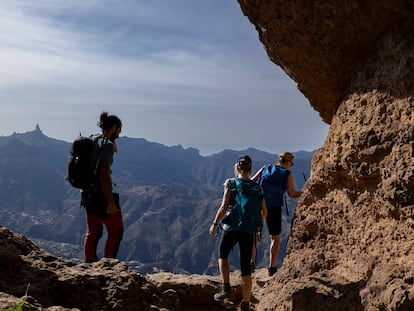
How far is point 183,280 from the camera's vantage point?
1236cm

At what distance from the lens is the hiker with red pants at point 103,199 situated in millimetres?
8477

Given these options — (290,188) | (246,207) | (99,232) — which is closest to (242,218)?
(246,207)

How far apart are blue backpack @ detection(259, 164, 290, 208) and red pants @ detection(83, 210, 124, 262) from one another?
4111mm

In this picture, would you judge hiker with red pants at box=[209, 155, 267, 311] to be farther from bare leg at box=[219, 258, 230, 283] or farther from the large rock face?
the large rock face

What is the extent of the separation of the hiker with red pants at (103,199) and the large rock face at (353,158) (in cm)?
363

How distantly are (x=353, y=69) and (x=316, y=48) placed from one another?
998mm

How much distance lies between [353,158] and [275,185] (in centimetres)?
259

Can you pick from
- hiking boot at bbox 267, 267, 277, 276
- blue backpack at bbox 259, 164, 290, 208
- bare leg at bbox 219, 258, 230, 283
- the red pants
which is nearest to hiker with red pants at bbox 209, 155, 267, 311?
bare leg at bbox 219, 258, 230, 283

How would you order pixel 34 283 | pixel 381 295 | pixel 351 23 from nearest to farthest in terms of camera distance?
pixel 34 283, pixel 381 295, pixel 351 23

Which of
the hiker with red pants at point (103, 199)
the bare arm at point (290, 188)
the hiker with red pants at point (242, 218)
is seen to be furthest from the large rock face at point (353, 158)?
the hiker with red pants at point (103, 199)

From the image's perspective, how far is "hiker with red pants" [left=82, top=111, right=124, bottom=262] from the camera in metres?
8.48

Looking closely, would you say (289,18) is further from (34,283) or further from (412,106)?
(34,283)

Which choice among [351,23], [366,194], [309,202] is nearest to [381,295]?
[366,194]

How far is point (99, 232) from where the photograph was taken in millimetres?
8969
